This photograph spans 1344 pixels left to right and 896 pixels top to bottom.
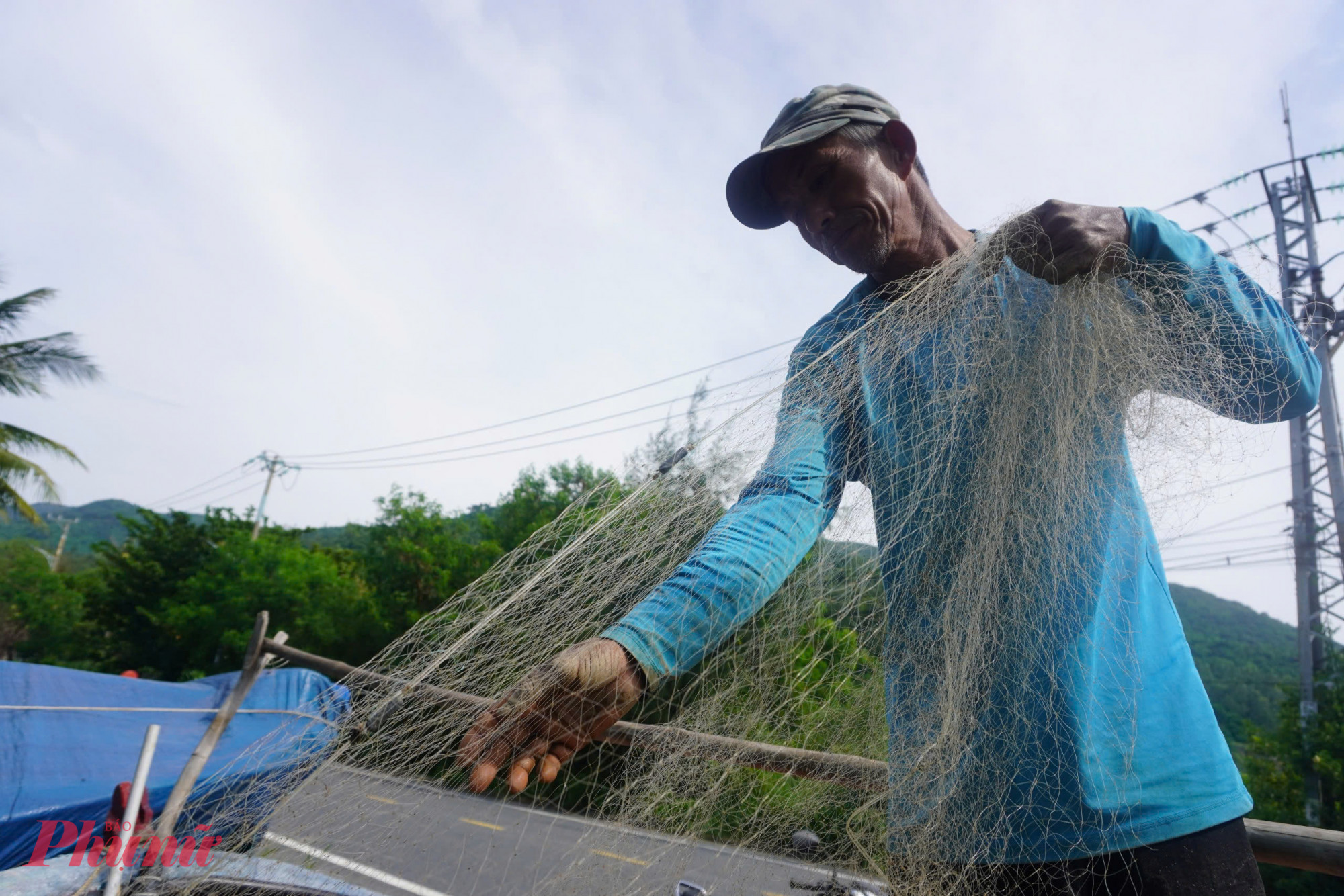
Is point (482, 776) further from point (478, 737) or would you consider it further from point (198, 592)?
point (198, 592)

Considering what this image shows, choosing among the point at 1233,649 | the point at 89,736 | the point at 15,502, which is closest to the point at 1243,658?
the point at 1233,649

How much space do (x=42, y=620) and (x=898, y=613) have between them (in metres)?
40.6

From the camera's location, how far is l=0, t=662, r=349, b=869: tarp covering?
209 inches

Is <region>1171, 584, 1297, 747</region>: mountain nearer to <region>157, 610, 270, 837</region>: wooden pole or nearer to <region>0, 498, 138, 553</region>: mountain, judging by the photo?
<region>157, 610, 270, 837</region>: wooden pole

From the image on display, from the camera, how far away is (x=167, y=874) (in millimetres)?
2188

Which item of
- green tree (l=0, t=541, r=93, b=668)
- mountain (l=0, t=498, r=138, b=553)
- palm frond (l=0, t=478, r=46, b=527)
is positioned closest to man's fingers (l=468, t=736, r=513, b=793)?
palm frond (l=0, t=478, r=46, b=527)

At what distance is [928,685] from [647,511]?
56cm

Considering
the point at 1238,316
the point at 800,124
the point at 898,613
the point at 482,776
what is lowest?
the point at 482,776

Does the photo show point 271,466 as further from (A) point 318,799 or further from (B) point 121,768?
(A) point 318,799

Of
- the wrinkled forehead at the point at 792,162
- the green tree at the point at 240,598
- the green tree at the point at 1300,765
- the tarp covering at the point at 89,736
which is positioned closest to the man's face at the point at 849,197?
the wrinkled forehead at the point at 792,162

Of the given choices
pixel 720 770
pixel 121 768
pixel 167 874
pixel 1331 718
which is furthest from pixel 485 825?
pixel 1331 718

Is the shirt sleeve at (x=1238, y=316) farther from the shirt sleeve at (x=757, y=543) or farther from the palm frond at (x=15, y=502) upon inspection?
the palm frond at (x=15, y=502)

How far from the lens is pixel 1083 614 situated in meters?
1.01

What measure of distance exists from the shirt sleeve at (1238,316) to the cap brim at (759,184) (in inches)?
20.4
